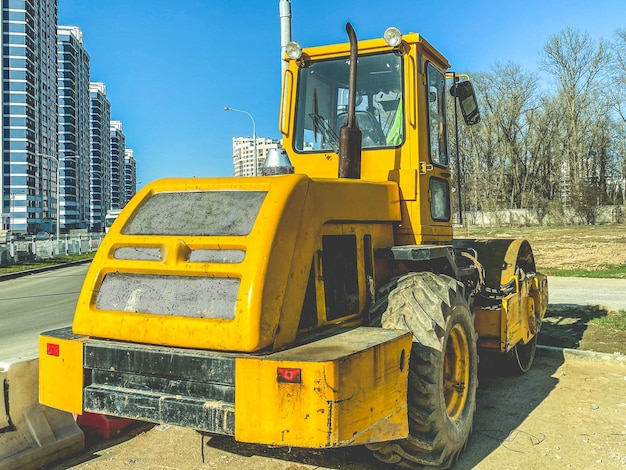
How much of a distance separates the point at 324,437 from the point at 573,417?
3.09 m

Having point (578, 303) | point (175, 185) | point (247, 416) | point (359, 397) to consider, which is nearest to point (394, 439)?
point (359, 397)

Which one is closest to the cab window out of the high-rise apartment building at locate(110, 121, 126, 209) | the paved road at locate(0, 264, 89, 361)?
the paved road at locate(0, 264, 89, 361)

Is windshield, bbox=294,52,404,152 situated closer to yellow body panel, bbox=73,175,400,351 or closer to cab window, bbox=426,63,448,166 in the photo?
cab window, bbox=426,63,448,166

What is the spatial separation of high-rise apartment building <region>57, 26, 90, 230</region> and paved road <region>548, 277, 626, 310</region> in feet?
380

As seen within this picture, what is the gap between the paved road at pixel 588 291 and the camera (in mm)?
12359

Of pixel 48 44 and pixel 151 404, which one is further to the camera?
pixel 48 44

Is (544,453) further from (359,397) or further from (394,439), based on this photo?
(359,397)

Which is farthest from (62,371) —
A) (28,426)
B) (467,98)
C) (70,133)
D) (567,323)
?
(70,133)

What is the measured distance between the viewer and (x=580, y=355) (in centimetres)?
730

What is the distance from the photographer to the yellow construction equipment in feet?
10.7

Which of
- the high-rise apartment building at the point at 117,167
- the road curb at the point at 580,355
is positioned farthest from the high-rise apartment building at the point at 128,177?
the road curb at the point at 580,355

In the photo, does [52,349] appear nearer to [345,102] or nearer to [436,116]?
[345,102]

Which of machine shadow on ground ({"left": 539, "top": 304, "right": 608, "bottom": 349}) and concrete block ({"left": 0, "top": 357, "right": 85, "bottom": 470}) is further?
machine shadow on ground ({"left": 539, "top": 304, "right": 608, "bottom": 349})

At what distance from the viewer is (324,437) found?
10.3ft
